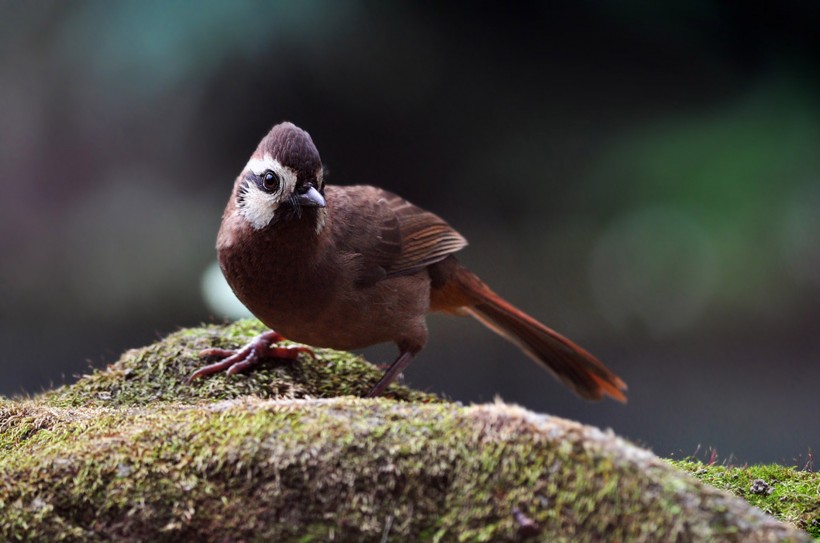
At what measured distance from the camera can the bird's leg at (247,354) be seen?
393cm

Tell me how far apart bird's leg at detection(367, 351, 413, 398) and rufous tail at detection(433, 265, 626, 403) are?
51 cm

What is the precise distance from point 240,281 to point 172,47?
2.43m

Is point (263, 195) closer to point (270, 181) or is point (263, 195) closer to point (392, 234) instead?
point (270, 181)

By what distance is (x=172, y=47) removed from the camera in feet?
17.5

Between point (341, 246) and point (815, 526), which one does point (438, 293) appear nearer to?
point (341, 246)

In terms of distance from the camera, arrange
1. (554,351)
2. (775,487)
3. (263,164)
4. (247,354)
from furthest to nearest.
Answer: (554,351) < (247,354) < (263,164) < (775,487)

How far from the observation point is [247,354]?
13.3 ft

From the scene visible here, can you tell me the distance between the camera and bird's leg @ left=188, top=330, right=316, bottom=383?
3.93m

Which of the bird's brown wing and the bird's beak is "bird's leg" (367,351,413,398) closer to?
the bird's brown wing

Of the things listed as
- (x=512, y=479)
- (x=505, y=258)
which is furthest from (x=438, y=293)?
(x=512, y=479)

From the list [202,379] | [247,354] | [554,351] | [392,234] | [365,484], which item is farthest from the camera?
[554,351]

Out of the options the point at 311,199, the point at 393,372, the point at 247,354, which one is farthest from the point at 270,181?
Result: the point at 393,372

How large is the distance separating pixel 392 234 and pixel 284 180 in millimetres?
863

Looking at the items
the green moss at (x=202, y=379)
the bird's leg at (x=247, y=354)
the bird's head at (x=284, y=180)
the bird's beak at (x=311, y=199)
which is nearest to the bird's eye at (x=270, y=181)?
the bird's head at (x=284, y=180)
